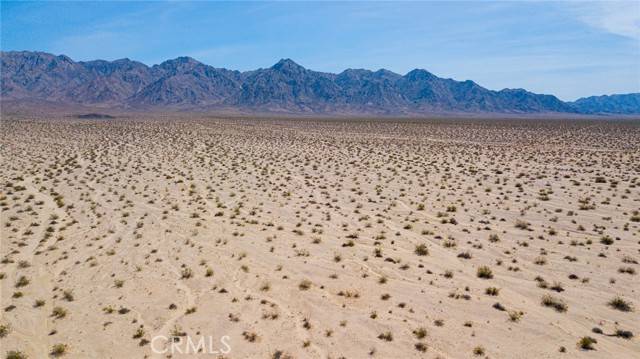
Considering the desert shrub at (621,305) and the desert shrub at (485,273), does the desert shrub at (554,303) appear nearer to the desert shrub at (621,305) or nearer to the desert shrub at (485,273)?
the desert shrub at (621,305)

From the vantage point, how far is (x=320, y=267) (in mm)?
11633

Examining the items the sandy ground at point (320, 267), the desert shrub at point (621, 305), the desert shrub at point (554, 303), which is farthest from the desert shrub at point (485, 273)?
the desert shrub at point (621, 305)

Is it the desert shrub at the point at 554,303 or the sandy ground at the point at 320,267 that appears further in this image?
the desert shrub at the point at 554,303

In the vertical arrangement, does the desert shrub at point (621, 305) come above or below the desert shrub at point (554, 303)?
above

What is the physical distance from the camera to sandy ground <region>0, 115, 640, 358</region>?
322 inches

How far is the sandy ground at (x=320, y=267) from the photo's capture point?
8172 millimetres

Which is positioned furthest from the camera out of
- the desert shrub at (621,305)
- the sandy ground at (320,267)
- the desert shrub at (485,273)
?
the desert shrub at (485,273)

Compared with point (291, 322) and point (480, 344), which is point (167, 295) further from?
point (480, 344)

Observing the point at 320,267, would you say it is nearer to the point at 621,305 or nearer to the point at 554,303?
the point at 554,303

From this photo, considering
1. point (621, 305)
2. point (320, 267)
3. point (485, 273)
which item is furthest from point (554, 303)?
point (320, 267)

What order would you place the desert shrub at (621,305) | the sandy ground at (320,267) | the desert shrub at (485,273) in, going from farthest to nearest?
1. the desert shrub at (485,273)
2. the desert shrub at (621,305)
3. the sandy ground at (320,267)

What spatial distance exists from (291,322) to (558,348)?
16.1ft

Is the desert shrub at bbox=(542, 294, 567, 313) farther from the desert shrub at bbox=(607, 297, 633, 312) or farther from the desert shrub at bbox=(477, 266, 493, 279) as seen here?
the desert shrub at bbox=(477, 266, 493, 279)

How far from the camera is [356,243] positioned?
13.5 m
